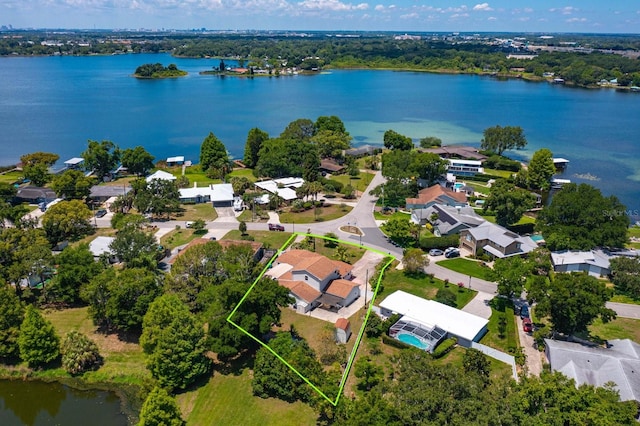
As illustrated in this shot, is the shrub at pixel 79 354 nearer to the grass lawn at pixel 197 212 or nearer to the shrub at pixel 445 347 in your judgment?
the shrub at pixel 445 347

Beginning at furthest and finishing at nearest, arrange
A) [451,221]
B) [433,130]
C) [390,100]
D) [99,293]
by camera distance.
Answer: [390,100], [433,130], [451,221], [99,293]

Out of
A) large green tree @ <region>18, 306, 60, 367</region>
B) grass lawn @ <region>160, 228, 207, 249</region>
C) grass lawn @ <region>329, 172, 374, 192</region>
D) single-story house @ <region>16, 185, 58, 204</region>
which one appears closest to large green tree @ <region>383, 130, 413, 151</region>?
grass lawn @ <region>329, 172, 374, 192</region>

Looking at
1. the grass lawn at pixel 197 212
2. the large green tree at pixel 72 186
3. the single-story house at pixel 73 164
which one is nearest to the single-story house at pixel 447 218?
the grass lawn at pixel 197 212

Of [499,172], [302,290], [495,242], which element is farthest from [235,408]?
[499,172]

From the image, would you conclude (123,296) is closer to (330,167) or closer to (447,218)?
(447,218)

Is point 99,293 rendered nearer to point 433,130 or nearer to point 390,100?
point 433,130

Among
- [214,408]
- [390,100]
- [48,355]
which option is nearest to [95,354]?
[48,355]
